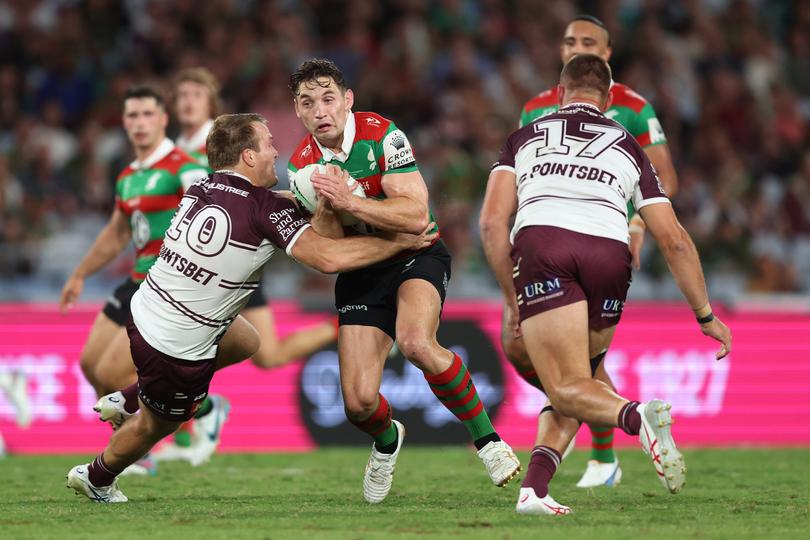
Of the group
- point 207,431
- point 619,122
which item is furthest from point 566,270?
point 207,431

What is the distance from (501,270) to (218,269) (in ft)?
5.03

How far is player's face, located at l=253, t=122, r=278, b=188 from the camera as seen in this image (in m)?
7.07

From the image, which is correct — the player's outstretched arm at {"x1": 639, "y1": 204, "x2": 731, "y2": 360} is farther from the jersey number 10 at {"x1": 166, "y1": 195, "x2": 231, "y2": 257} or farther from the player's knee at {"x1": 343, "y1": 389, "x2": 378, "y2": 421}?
the jersey number 10 at {"x1": 166, "y1": 195, "x2": 231, "y2": 257}

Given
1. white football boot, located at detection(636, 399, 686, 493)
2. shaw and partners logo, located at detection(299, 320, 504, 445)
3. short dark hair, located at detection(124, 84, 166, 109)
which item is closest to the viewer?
white football boot, located at detection(636, 399, 686, 493)

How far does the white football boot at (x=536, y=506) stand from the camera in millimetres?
6453

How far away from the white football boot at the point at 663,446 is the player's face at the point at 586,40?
3.53 metres

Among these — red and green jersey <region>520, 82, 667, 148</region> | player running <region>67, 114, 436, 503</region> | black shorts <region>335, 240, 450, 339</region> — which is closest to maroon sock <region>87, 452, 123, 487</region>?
player running <region>67, 114, 436, 503</region>

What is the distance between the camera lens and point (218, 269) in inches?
273

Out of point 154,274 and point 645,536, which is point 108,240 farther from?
point 645,536

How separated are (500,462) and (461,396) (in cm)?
45

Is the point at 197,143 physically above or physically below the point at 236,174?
below

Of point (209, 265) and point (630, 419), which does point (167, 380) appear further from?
point (630, 419)

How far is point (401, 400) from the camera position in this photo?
1193 cm

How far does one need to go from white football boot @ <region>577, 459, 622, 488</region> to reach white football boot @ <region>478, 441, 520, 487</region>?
124cm
